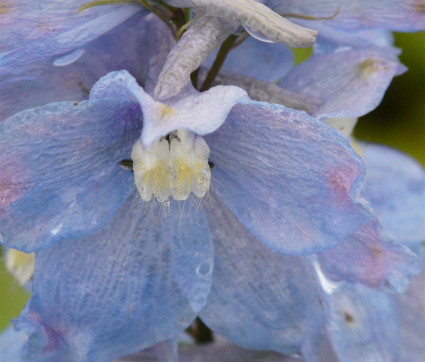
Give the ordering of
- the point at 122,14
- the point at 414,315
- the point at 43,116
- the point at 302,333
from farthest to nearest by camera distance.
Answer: the point at 414,315
the point at 302,333
the point at 122,14
the point at 43,116

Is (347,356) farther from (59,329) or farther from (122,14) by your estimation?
(122,14)

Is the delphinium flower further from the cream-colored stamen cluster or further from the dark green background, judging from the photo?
the dark green background

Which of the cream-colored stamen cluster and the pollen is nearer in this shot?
the pollen

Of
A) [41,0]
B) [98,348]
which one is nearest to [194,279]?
[98,348]

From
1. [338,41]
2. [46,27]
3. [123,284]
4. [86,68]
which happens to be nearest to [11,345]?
[123,284]

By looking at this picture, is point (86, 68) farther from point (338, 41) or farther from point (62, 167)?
point (338, 41)

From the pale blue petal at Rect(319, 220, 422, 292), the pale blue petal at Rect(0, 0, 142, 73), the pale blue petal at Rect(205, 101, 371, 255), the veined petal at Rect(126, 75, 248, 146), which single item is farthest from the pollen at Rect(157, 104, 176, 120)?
the pale blue petal at Rect(319, 220, 422, 292)

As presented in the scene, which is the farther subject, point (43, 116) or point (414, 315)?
point (414, 315)
